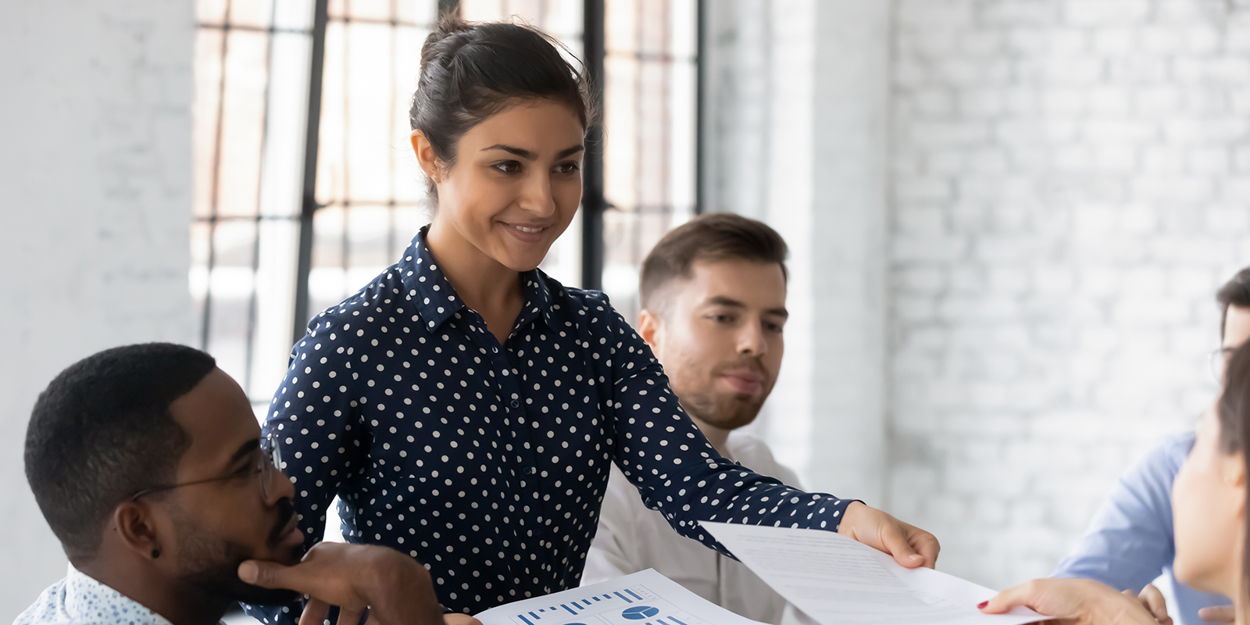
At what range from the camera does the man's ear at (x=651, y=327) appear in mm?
2744

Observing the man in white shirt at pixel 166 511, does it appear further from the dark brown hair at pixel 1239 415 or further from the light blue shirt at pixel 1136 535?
the light blue shirt at pixel 1136 535

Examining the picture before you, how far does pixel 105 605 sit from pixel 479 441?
460 mm

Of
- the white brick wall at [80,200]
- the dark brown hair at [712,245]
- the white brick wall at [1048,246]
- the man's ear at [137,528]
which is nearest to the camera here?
the man's ear at [137,528]

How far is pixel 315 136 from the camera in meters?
4.00

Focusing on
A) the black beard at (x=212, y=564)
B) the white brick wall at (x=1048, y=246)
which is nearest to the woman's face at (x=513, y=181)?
the black beard at (x=212, y=564)

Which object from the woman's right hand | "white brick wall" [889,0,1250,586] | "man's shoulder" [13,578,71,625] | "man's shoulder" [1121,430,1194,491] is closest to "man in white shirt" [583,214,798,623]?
"man's shoulder" [1121,430,1194,491]

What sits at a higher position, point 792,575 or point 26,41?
point 26,41

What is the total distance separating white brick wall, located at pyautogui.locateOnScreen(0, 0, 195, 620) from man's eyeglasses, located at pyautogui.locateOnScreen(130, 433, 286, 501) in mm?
2094

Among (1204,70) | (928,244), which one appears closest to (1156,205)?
(1204,70)

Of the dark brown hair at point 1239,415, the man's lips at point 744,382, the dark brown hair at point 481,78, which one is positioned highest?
the dark brown hair at point 481,78

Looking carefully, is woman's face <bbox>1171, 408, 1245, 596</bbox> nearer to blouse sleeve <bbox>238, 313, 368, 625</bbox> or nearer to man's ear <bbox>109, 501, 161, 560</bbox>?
blouse sleeve <bbox>238, 313, 368, 625</bbox>

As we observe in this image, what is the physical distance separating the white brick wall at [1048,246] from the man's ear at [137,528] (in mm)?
3979

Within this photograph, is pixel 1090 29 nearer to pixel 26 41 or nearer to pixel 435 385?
pixel 26 41

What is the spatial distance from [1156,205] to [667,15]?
1.94m
